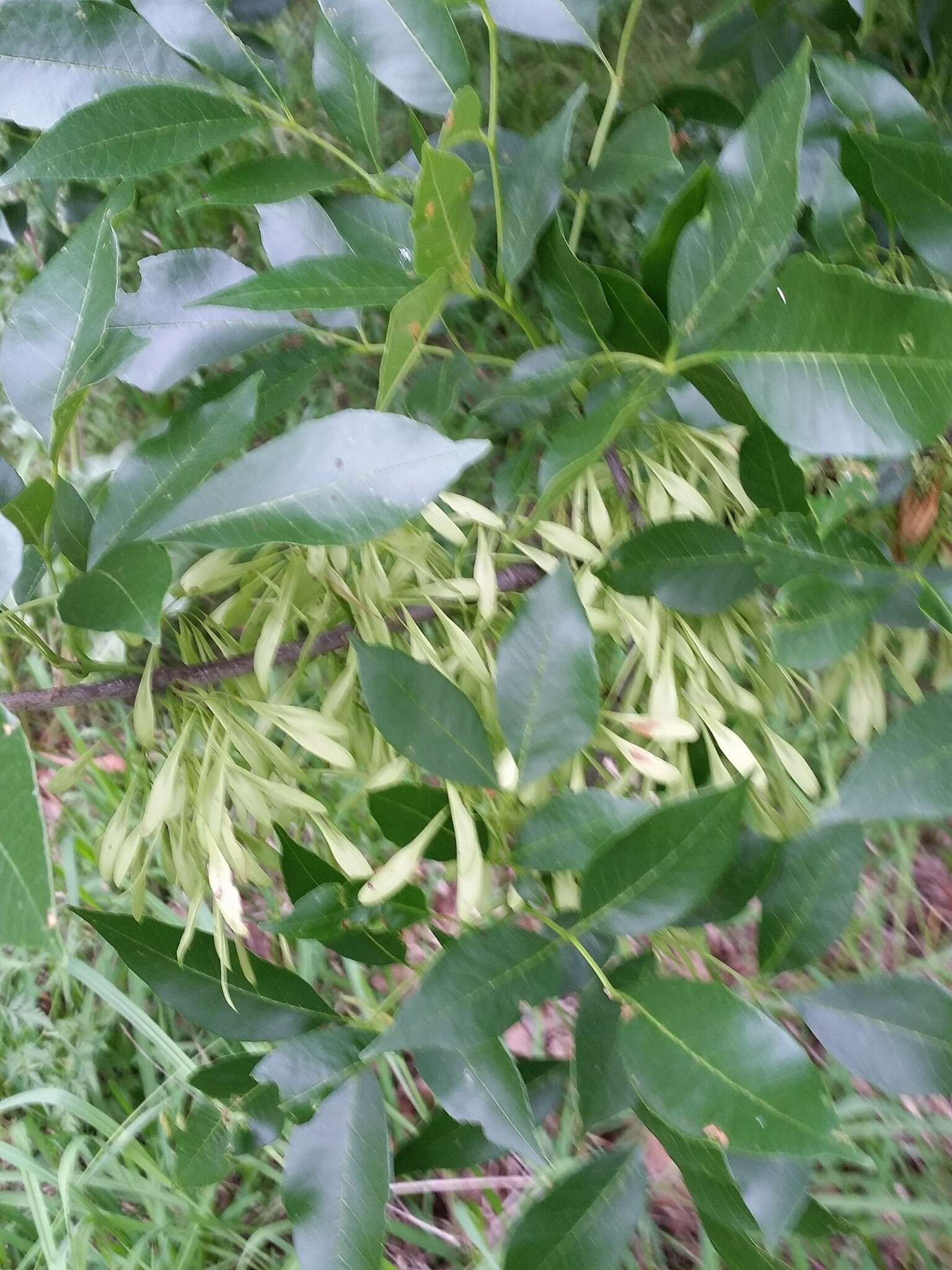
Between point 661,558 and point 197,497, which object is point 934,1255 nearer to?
point 661,558

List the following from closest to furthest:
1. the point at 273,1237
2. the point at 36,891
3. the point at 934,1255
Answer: the point at 36,891
the point at 934,1255
the point at 273,1237

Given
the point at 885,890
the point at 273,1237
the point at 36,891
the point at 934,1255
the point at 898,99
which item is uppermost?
the point at 898,99

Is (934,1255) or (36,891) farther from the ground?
(36,891)

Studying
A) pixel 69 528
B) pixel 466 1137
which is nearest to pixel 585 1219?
pixel 466 1137

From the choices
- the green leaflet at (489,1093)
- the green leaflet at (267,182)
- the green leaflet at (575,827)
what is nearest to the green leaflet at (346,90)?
the green leaflet at (267,182)

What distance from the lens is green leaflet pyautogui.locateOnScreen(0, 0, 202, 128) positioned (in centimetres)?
41

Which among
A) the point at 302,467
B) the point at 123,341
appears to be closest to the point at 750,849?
the point at 302,467

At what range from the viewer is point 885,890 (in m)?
1.00

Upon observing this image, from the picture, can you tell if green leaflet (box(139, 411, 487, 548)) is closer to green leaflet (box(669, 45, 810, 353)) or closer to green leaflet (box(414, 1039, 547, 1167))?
green leaflet (box(669, 45, 810, 353))

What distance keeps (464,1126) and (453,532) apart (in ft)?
1.08

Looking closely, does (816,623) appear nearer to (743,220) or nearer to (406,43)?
(743,220)

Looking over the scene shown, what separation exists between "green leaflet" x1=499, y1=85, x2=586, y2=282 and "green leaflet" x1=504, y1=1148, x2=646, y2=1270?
45cm

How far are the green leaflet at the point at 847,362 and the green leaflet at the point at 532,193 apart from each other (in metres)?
0.14

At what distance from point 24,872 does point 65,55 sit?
1.34 ft
